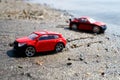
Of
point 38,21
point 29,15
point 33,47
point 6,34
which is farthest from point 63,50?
point 29,15

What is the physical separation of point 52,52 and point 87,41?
5.66m

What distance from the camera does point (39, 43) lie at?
2361cm

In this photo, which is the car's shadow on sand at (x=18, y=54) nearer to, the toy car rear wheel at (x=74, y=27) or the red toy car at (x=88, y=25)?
the red toy car at (x=88, y=25)

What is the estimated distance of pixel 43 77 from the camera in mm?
19312

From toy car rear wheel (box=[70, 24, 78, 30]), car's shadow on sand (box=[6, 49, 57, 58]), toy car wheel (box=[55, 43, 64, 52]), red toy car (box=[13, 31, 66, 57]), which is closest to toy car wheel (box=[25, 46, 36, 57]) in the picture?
red toy car (box=[13, 31, 66, 57])

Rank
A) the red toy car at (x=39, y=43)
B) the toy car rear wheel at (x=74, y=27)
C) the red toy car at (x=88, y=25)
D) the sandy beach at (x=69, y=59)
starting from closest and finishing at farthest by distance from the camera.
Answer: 1. the sandy beach at (x=69, y=59)
2. the red toy car at (x=39, y=43)
3. the red toy car at (x=88, y=25)
4. the toy car rear wheel at (x=74, y=27)

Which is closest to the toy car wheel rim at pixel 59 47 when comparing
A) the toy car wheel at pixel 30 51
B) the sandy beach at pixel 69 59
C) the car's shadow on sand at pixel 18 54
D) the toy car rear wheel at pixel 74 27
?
the sandy beach at pixel 69 59

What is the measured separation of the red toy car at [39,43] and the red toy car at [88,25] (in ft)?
31.0

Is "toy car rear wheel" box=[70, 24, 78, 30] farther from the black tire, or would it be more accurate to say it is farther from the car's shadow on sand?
the car's shadow on sand

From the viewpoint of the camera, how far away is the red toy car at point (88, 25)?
33625 millimetres

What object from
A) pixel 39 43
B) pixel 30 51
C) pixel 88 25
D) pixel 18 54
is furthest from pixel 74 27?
pixel 18 54

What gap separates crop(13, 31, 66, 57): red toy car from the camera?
2308cm

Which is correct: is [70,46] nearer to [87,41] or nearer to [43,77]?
[87,41]

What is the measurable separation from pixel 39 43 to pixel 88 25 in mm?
11748
